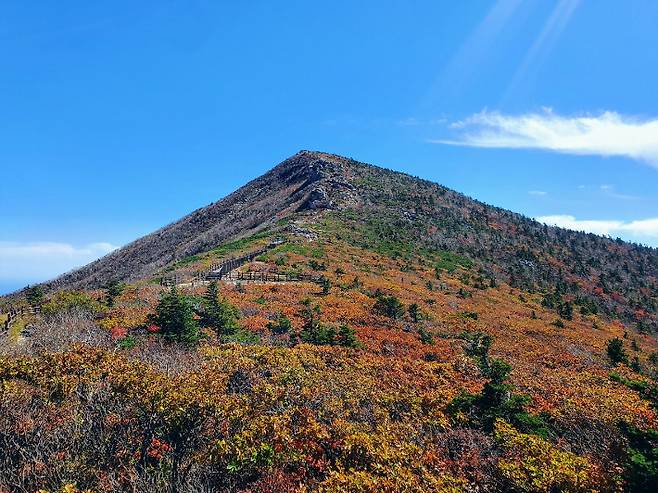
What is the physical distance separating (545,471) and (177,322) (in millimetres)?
15397

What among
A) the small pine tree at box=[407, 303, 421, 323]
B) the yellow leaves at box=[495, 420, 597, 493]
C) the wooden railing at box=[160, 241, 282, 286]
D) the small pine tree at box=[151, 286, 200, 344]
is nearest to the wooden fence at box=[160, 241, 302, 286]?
the wooden railing at box=[160, 241, 282, 286]

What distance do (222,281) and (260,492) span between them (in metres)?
32.3

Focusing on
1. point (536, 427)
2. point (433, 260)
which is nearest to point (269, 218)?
point (433, 260)

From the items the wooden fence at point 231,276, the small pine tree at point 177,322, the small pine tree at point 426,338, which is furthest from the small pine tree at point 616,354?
the small pine tree at point 177,322

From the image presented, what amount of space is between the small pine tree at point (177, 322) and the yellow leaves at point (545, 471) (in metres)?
13.8

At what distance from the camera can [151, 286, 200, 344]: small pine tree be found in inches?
708

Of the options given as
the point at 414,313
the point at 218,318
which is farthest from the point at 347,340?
the point at 414,313

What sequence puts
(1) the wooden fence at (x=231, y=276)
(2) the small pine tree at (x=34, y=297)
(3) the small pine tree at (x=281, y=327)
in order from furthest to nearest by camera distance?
(1) the wooden fence at (x=231, y=276)
(2) the small pine tree at (x=34, y=297)
(3) the small pine tree at (x=281, y=327)

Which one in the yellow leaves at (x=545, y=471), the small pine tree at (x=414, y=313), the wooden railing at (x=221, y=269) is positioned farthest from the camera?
the wooden railing at (x=221, y=269)

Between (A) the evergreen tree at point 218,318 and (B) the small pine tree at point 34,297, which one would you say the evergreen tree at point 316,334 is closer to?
(A) the evergreen tree at point 218,318

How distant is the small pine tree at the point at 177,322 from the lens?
18.0m

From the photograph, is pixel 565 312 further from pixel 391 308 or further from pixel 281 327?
pixel 281 327

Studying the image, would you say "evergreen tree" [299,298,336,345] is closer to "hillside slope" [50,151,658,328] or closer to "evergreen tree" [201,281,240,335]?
"evergreen tree" [201,281,240,335]

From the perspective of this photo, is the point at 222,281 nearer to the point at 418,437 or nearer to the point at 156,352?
the point at 156,352
